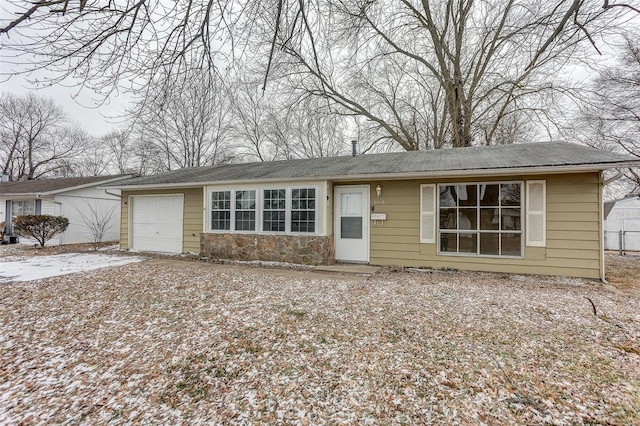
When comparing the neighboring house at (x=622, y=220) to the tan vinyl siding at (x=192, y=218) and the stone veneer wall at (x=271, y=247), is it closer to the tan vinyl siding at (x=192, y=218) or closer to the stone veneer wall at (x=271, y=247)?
the stone veneer wall at (x=271, y=247)

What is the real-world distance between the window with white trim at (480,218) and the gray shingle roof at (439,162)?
2.06 ft

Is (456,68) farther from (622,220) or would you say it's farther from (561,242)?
(622,220)

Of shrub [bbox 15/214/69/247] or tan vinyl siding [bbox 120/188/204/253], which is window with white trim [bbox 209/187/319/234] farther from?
shrub [bbox 15/214/69/247]

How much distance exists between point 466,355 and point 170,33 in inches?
184

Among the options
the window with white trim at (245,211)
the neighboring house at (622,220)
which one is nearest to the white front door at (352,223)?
the window with white trim at (245,211)

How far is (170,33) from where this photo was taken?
3314mm

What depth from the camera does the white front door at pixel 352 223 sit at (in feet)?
24.9

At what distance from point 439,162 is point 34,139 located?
1131 inches

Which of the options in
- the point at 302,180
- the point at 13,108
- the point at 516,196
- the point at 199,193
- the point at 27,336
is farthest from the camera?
the point at 13,108

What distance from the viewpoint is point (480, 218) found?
661 centimetres

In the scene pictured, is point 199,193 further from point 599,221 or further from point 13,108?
point 13,108

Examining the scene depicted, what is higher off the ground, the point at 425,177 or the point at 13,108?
the point at 13,108

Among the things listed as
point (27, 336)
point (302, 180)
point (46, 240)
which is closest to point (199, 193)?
point (302, 180)

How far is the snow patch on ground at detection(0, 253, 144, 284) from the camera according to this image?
611 cm
